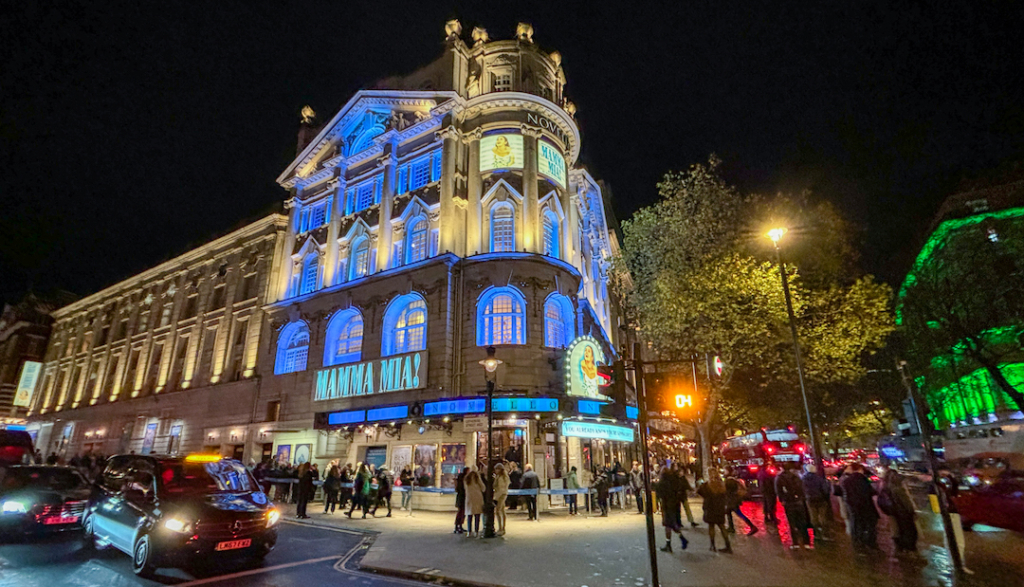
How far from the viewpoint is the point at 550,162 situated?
25516 millimetres

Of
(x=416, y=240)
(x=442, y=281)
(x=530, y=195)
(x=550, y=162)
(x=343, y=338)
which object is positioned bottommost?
(x=343, y=338)

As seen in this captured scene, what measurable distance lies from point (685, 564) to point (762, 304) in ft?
41.5

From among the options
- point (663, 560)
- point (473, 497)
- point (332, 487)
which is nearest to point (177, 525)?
point (473, 497)

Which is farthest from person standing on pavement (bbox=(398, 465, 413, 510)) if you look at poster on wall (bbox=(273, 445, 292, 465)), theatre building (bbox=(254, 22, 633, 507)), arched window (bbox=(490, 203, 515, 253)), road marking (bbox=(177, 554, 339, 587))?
arched window (bbox=(490, 203, 515, 253))

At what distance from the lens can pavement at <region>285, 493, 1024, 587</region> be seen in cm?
796

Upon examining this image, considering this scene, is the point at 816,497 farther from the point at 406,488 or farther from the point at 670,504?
the point at 406,488

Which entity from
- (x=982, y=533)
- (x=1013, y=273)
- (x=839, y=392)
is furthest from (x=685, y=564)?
(x=839, y=392)

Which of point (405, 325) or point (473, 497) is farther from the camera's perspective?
point (405, 325)

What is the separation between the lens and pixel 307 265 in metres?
29.6

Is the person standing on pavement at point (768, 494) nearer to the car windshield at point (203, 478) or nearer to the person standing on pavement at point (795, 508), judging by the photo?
the person standing on pavement at point (795, 508)

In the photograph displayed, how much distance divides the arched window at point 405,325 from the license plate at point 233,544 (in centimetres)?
1416

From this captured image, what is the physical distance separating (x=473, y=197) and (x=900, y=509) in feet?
64.8

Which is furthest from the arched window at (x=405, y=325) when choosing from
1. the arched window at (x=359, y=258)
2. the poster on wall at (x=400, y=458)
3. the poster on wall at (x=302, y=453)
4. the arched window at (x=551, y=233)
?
the poster on wall at (x=302, y=453)

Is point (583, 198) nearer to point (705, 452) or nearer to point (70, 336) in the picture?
point (705, 452)
